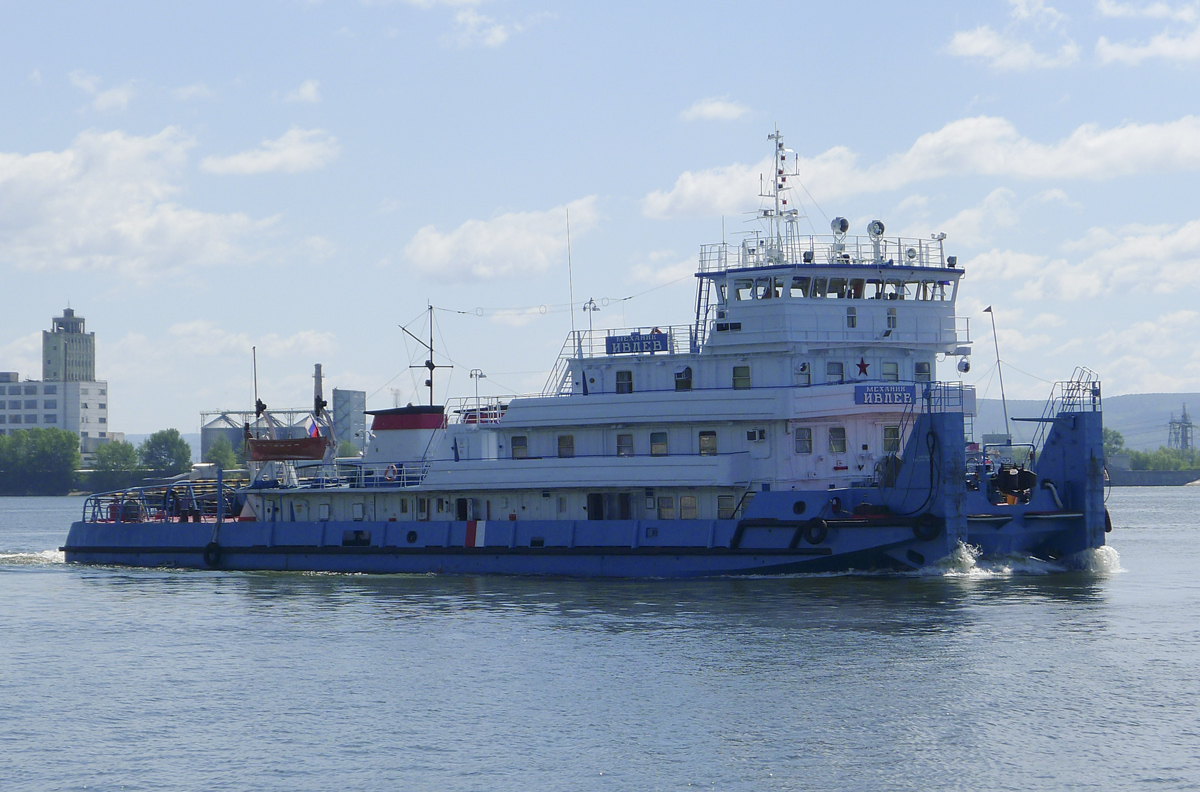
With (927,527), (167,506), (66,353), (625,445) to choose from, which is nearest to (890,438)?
(927,527)

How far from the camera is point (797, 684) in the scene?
22.5 m

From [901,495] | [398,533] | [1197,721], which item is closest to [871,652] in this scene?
[1197,721]

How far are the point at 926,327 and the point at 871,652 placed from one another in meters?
13.3

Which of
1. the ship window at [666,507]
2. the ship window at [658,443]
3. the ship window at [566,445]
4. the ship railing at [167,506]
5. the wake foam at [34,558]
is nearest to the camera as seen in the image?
the ship window at [666,507]

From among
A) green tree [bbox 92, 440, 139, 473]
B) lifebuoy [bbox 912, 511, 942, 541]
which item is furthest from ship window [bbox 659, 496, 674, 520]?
green tree [bbox 92, 440, 139, 473]

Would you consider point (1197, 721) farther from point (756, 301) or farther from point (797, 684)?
point (756, 301)

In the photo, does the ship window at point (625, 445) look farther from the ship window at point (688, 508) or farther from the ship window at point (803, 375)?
the ship window at point (803, 375)

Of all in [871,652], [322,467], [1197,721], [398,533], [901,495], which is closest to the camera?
[1197,721]

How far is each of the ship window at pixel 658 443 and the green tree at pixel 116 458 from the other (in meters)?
107

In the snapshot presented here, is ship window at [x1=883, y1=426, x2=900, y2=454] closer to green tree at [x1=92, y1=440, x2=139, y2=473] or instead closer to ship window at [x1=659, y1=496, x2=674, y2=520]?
ship window at [x1=659, y1=496, x2=674, y2=520]

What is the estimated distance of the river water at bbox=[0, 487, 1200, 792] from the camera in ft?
60.3

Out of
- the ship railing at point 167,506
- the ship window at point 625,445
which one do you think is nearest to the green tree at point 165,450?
the ship railing at point 167,506

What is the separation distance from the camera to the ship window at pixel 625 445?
35.8 meters

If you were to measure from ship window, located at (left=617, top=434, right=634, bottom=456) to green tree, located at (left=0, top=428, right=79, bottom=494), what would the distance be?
110 metres
